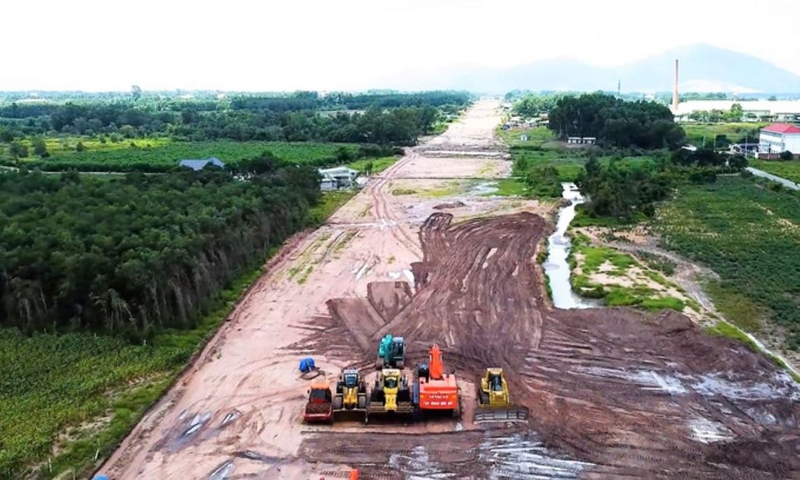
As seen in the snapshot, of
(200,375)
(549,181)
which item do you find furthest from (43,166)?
(200,375)

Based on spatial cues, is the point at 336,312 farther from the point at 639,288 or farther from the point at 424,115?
the point at 424,115

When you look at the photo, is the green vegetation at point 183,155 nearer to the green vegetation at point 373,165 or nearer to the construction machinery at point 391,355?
the green vegetation at point 373,165

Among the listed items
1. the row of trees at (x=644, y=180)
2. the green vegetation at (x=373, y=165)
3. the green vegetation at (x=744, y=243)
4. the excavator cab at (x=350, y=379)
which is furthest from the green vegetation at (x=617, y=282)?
the green vegetation at (x=373, y=165)

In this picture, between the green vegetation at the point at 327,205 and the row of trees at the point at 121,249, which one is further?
the green vegetation at the point at 327,205

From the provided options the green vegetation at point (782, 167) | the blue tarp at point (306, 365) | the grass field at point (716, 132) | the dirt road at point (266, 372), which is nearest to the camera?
the dirt road at point (266, 372)

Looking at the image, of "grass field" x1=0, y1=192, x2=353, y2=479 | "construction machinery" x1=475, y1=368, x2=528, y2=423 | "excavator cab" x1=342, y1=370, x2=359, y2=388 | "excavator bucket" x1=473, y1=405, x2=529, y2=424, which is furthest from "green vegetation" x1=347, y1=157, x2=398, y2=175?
"excavator bucket" x1=473, y1=405, x2=529, y2=424

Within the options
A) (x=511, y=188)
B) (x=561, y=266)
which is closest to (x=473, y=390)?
(x=561, y=266)

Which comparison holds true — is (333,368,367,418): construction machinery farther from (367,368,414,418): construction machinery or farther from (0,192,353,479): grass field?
(0,192,353,479): grass field

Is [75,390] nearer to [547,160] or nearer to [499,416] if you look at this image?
[499,416]
